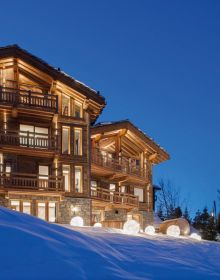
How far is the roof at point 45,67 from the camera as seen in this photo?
104 feet

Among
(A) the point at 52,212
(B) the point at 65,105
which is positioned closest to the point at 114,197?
(A) the point at 52,212

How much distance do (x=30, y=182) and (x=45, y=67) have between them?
24.2 ft

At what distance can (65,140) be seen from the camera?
33.5 metres

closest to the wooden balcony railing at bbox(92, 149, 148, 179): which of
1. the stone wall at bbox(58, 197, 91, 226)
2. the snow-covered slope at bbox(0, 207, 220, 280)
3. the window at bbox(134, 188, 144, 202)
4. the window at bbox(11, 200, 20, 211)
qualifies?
the window at bbox(134, 188, 144, 202)

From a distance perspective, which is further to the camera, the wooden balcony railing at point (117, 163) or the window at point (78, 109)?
the wooden balcony railing at point (117, 163)

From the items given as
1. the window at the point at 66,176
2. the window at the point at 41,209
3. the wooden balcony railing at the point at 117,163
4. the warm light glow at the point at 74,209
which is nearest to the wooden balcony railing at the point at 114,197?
the wooden balcony railing at the point at 117,163

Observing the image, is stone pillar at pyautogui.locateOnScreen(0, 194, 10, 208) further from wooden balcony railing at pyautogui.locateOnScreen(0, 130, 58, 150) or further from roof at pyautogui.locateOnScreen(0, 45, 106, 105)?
roof at pyautogui.locateOnScreen(0, 45, 106, 105)

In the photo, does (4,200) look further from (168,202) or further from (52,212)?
(168,202)

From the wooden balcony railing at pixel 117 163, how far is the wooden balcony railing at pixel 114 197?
184 centimetres

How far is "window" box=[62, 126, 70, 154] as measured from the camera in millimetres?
33250

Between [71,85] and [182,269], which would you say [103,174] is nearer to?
[71,85]

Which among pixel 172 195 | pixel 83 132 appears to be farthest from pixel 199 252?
pixel 172 195

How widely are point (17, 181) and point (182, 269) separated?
1910 cm

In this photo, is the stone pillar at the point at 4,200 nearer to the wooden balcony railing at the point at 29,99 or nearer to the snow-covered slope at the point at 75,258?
the wooden balcony railing at the point at 29,99
